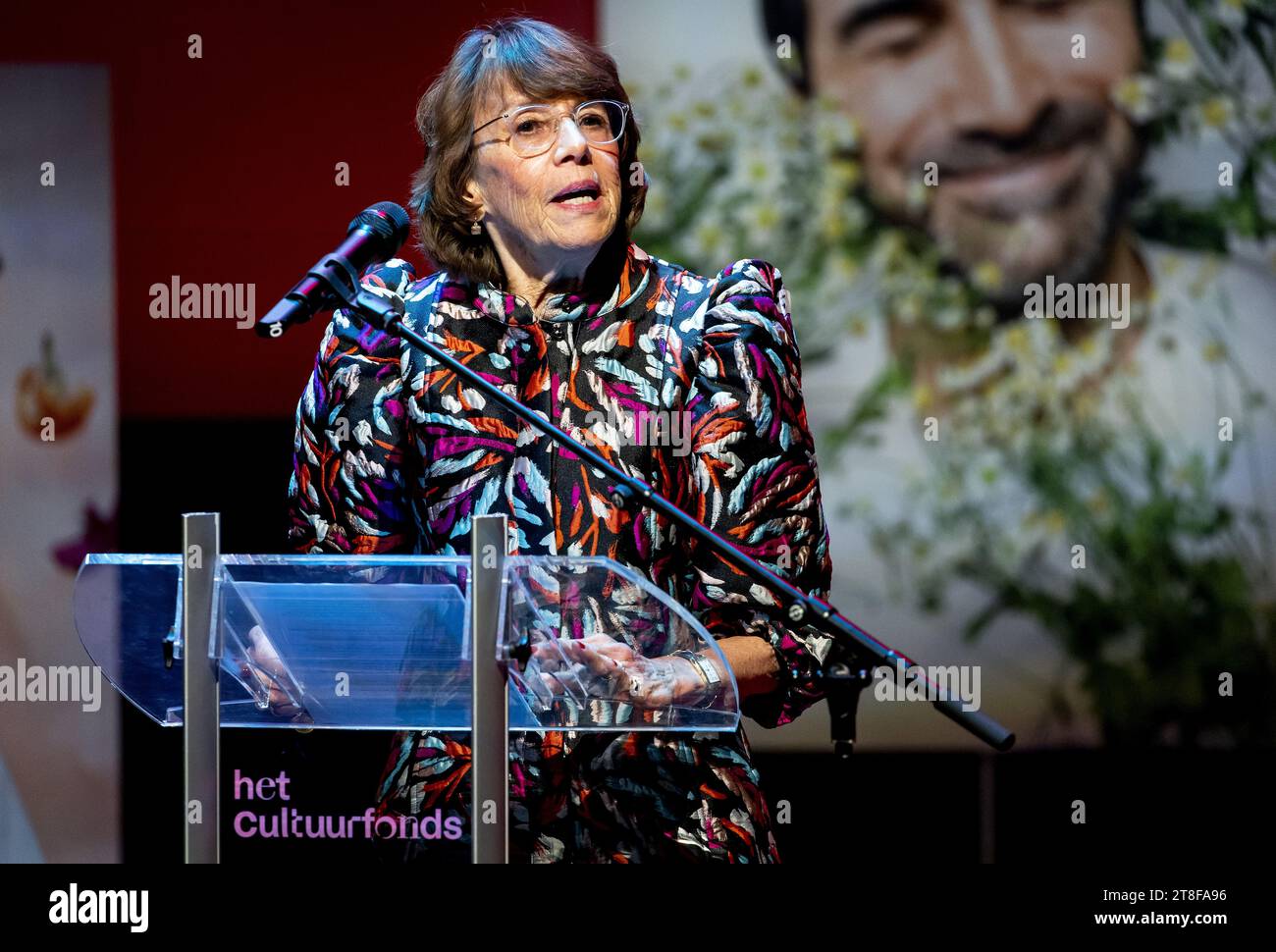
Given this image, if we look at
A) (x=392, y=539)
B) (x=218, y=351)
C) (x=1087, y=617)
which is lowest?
(x=1087, y=617)

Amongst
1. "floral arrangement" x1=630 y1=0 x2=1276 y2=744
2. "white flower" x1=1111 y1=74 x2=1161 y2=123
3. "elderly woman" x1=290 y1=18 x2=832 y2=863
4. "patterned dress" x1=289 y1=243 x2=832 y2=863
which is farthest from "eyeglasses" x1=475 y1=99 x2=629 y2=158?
"white flower" x1=1111 y1=74 x2=1161 y2=123

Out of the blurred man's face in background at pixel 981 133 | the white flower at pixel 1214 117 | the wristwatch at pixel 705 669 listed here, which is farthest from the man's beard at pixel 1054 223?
the wristwatch at pixel 705 669

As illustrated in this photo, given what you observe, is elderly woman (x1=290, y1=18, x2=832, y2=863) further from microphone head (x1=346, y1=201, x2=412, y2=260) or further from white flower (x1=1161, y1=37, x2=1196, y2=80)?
white flower (x1=1161, y1=37, x2=1196, y2=80)

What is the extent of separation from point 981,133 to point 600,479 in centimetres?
189

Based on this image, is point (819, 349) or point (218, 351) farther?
point (819, 349)

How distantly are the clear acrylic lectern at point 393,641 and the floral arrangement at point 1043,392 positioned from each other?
2.03 m

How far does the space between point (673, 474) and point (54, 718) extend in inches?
78.2

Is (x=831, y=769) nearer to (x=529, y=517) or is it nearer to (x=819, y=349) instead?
(x=819, y=349)

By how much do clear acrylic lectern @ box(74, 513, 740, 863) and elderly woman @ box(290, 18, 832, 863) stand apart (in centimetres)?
28

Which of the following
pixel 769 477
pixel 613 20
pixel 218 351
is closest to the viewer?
pixel 769 477

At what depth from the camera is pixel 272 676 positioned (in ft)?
5.38

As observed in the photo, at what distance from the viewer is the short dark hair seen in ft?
6.70

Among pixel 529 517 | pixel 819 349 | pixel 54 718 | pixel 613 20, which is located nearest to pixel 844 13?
pixel 613 20
